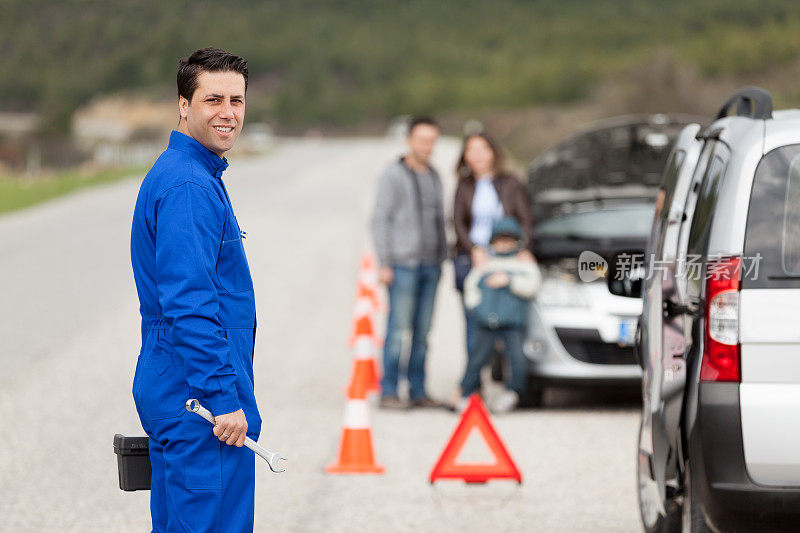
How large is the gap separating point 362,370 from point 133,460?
4.55m

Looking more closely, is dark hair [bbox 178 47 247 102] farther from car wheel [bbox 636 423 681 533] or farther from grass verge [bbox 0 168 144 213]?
grass verge [bbox 0 168 144 213]

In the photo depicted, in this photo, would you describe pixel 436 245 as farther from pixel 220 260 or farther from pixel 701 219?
pixel 220 260

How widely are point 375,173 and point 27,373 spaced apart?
3570cm

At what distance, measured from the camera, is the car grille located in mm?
9367

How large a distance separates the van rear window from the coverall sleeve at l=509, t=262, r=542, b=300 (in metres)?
4.80

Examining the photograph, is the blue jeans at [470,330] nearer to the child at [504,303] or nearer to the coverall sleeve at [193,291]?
the child at [504,303]

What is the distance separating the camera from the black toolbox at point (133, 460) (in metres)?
4.05

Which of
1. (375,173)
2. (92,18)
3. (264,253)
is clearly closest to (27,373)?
(264,253)

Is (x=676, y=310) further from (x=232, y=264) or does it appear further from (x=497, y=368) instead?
(x=497, y=368)

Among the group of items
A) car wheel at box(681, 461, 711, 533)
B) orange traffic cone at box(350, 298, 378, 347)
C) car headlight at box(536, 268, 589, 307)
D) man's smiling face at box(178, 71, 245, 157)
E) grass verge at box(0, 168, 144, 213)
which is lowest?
car wheel at box(681, 461, 711, 533)

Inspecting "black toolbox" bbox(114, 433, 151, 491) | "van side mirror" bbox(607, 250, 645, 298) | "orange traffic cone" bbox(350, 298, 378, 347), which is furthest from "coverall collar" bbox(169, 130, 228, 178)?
"orange traffic cone" bbox(350, 298, 378, 347)

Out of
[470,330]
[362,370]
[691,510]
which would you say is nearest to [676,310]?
[691,510]

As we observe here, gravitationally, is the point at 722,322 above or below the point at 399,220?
below

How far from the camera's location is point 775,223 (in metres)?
4.58
